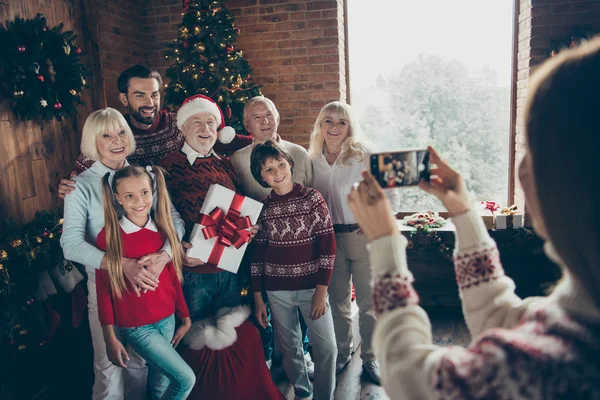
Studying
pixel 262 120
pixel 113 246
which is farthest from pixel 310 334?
pixel 262 120

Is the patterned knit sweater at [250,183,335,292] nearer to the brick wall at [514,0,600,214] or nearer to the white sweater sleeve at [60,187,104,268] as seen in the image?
the white sweater sleeve at [60,187,104,268]

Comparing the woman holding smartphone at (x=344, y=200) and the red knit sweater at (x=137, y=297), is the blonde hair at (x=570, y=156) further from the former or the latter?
the woman holding smartphone at (x=344, y=200)

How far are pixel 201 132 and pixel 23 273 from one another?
3.98ft

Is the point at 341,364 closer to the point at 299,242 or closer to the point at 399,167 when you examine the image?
the point at 299,242

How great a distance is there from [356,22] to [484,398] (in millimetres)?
3922

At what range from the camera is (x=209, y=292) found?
2.42 metres

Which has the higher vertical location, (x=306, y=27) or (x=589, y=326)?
(x=306, y=27)

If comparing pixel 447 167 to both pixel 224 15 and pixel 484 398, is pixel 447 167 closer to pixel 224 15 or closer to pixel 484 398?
pixel 484 398

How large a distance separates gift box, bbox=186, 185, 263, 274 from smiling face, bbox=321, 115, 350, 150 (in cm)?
64

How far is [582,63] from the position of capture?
683mm

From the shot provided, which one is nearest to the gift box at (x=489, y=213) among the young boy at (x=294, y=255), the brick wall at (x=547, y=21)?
the brick wall at (x=547, y=21)

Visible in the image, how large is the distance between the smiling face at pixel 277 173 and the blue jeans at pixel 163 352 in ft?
2.62

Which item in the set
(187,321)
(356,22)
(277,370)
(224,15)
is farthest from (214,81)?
(277,370)

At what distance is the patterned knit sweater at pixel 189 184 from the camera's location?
7.64 feet
